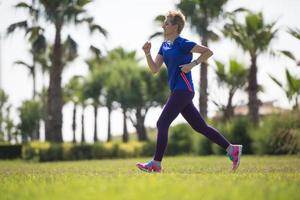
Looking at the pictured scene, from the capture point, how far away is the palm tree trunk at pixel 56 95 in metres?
32.5

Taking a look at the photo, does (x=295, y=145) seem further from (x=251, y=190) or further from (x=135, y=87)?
(x=135, y=87)

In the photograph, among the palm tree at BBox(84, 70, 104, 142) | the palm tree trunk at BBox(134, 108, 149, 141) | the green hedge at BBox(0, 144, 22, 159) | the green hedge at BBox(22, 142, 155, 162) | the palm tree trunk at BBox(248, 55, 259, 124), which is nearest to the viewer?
the green hedge at BBox(22, 142, 155, 162)

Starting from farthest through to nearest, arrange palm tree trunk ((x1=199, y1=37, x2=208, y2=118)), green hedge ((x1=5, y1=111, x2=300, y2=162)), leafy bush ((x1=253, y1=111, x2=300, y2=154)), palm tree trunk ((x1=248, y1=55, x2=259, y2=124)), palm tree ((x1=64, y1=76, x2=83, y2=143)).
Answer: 1. palm tree ((x1=64, y1=76, x2=83, y2=143))
2. palm tree trunk ((x1=199, y1=37, x2=208, y2=118))
3. palm tree trunk ((x1=248, y1=55, x2=259, y2=124))
4. green hedge ((x1=5, y1=111, x2=300, y2=162))
5. leafy bush ((x1=253, y1=111, x2=300, y2=154))

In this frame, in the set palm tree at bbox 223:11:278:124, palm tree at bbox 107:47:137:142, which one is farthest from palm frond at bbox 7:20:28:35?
palm tree at bbox 107:47:137:142

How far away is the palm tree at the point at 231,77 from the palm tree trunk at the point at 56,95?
31.6 ft

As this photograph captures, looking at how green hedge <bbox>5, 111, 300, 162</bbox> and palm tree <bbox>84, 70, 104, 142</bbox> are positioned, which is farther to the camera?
palm tree <bbox>84, 70, 104, 142</bbox>

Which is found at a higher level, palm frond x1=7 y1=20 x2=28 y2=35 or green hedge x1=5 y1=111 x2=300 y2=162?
palm frond x1=7 y1=20 x2=28 y2=35

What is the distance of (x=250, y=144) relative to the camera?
88.9 ft

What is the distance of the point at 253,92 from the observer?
3281 cm

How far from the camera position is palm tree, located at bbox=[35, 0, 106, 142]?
32.6 m

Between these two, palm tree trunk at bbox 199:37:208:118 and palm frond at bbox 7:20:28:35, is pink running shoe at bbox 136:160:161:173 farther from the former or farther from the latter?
palm tree trunk at bbox 199:37:208:118

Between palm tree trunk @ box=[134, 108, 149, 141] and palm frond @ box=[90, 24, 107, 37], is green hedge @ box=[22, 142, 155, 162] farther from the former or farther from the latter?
palm tree trunk @ box=[134, 108, 149, 141]

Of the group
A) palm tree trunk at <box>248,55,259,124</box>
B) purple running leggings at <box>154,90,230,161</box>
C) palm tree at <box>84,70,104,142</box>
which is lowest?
purple running leggings at <box>154,90,230,161</box>

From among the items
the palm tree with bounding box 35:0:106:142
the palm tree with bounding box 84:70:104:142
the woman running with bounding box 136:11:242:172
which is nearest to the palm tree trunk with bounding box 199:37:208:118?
the palm tree with bounding box 35:0:106:142
